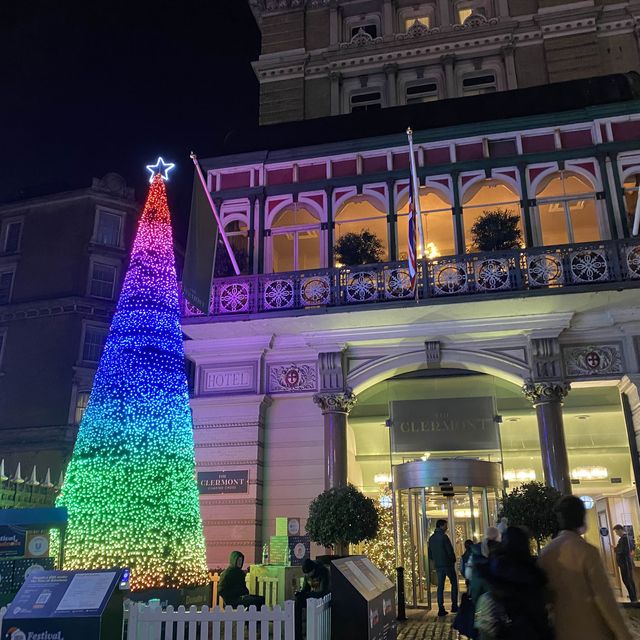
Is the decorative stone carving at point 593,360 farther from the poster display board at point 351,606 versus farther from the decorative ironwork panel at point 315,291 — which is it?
the poster display board at point 351,606

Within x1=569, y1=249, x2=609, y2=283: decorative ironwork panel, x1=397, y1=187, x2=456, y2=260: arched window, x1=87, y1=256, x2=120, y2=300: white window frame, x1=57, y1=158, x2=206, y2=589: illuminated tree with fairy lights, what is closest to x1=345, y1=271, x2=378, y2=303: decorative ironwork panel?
x1=397, y1=187, x2=456, y2=260: arched window

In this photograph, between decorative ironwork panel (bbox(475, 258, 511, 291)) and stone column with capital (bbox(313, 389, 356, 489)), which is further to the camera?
stone column with capital (bbox(313, 389, 356, 489))

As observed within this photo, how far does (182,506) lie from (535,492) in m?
7.07

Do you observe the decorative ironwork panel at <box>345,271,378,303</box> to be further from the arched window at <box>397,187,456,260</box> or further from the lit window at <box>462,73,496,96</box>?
the lit window at <box>462,73,496,96</box>

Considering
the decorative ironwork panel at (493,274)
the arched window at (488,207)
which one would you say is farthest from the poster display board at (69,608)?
the arched window at (488,207)

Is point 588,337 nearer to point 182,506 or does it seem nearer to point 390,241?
point 390,241

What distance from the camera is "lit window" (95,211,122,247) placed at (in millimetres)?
35438

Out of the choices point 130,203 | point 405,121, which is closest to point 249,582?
point 405,121

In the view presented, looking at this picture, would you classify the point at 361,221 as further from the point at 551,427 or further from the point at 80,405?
the point at 80,405

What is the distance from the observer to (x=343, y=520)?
13.5 metres

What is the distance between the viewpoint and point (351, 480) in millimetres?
16734

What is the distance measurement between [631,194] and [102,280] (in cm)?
2711

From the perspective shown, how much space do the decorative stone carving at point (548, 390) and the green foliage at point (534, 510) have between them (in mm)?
2783

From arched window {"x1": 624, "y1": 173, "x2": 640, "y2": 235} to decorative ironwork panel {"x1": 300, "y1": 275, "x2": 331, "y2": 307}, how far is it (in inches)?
301
